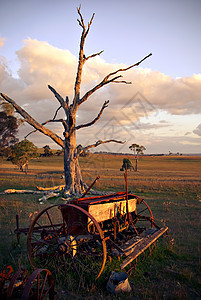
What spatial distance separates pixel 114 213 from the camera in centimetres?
589

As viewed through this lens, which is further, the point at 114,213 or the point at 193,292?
the point at 114,213

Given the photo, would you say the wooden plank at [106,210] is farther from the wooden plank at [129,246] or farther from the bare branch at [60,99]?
the bare branch at [60,99]

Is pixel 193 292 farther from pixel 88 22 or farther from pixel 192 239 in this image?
pixel 88 22

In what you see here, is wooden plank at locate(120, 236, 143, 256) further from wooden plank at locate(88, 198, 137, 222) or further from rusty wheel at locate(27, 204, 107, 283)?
wooden plank at locate(88, 198, 137, 222)

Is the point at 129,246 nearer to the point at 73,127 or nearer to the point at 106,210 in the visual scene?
the point at 106,210

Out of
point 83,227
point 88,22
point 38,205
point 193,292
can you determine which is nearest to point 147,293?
point 193,292

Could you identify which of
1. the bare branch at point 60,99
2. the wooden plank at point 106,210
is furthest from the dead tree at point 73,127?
the wooden plank at point 106,210

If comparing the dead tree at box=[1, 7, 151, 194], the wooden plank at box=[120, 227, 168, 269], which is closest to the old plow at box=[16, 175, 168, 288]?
the wooden plank at box=[120, 227, 168, 269]

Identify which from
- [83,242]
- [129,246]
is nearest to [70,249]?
[83,242]

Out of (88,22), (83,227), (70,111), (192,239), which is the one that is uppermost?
(88,22)

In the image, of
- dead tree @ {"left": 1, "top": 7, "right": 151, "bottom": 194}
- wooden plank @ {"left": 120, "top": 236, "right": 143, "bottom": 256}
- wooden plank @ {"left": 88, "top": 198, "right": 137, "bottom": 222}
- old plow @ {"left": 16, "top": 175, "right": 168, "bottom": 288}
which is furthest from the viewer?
dead tree @ {"left": 1, "top": 7, "right": 151, "bottom": 194}

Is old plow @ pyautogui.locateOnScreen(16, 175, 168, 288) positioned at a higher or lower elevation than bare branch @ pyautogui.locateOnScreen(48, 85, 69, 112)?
lower

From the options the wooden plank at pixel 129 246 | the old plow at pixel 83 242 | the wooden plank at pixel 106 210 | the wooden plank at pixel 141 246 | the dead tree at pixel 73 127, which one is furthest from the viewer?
the dead tree at pixel 73 127

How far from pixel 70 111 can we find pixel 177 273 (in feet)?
40.6
